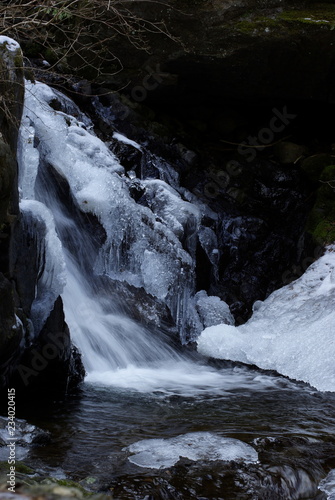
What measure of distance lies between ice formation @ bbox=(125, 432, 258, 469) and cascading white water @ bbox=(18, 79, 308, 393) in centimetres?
158

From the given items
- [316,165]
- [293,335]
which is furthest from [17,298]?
Answer: [316,165]

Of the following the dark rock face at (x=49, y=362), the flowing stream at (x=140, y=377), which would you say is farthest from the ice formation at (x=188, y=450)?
the dark rock face at (x=49, y=362)

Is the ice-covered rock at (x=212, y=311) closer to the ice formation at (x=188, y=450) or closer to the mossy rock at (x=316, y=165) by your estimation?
the mossy rock at (x=316, y=165)

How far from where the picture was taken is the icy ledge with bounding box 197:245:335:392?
17.9ft

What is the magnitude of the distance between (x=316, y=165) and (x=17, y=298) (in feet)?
18.4

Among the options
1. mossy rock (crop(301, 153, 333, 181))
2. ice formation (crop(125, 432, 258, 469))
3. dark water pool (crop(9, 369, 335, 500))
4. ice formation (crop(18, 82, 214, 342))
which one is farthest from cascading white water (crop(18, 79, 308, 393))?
mossy rock (crop(301, 153, 333, 181))

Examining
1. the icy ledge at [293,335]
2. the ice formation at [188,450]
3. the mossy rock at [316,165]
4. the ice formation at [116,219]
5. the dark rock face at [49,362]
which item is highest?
the mossy rock at [316,165]

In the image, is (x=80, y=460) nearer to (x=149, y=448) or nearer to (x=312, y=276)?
(x=149, y=448)

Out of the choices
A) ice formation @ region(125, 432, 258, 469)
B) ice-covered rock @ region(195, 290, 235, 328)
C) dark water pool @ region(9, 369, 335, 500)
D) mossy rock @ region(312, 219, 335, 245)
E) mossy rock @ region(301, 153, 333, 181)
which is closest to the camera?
dark water pool @ region(9, 369, 335, 500)

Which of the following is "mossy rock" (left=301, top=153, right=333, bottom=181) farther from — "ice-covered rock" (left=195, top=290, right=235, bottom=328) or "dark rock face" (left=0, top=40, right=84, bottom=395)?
"dark rock face" (left=0, top=40, right=84, bottom=395)

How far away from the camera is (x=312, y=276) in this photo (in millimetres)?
7145

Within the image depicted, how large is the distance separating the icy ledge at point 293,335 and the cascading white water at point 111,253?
264mm

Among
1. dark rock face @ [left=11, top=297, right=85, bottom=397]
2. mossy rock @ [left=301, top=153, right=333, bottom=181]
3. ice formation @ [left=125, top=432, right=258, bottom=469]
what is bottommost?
ice formation @ [left=125, top=432, right=258, bottom=469]

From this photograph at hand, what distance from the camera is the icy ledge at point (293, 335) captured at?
547 centimetres
